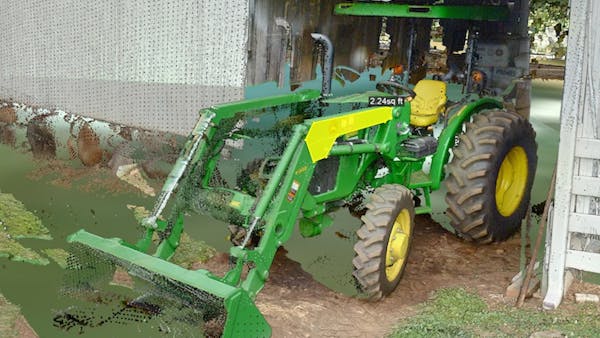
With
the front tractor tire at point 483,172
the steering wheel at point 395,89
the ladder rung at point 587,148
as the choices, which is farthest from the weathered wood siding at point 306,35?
the ladder rung at point 587,148

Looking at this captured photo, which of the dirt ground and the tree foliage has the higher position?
the tree foliage

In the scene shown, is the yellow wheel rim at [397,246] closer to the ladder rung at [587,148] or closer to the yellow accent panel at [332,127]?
the yellow accent panel at [332,127]

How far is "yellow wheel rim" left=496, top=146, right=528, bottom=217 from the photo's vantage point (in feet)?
21.0

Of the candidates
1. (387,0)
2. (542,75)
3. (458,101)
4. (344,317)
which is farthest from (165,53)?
(542,75)

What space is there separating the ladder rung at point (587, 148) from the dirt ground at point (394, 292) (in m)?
1.15

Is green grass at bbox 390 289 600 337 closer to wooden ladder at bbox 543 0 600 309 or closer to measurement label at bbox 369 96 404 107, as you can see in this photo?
wooden ladder at bbox 543 0 600 309

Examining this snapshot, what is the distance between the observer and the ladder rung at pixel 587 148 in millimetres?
4746

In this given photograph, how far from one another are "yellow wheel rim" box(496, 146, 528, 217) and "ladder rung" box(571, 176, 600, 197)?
1539 millimetres

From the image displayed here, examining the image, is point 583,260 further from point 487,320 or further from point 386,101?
point 386,101

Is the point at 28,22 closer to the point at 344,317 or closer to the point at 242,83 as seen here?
the point at 242,83

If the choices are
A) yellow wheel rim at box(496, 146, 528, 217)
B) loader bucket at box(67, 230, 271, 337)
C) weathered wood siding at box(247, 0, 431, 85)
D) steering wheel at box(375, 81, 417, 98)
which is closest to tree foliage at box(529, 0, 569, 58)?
weathered wood siding at box(247, 0, 431, 85)

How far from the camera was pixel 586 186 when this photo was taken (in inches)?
189

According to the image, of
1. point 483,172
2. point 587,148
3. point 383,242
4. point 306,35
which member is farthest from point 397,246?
point 306,35

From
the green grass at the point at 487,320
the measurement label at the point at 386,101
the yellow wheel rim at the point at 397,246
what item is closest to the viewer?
the green grass at the point at 487,320
